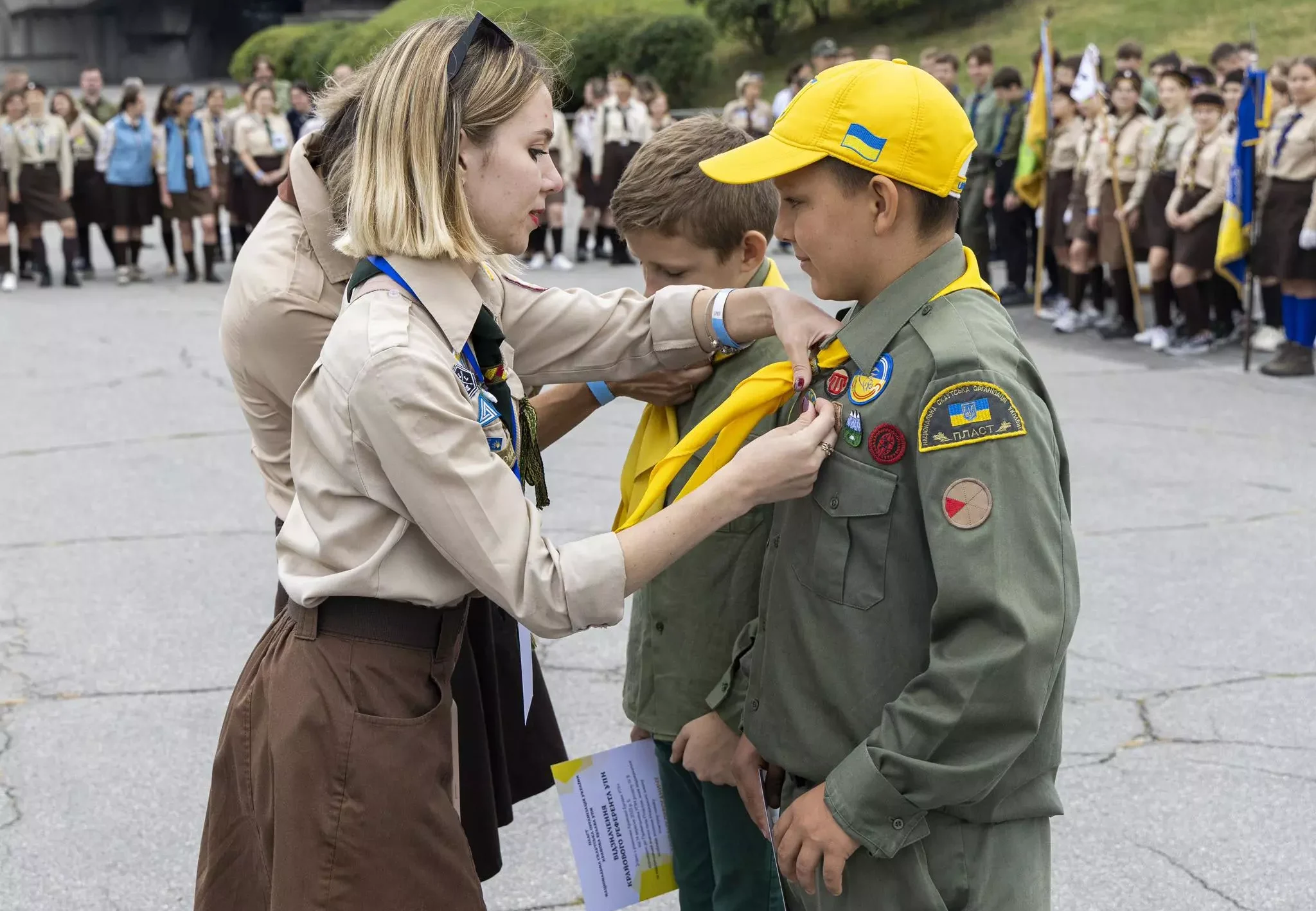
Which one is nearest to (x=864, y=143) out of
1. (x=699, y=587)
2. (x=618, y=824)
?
(x=699, y=587)

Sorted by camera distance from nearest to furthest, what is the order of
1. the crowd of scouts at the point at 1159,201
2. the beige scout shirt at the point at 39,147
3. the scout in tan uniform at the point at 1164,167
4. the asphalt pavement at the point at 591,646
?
the asphalt pavement at the point at 591,646
the crowd of scouts at the point at 1159,201
the scout in tan uniform at the point at 1164,167
the beige scout shirt at the point at 39,147

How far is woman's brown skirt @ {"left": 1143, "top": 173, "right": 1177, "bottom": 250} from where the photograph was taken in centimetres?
1041

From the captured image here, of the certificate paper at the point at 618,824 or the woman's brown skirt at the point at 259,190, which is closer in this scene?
the certificate paper at the point at 618,824

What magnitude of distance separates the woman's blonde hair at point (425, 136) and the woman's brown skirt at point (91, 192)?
1402cm

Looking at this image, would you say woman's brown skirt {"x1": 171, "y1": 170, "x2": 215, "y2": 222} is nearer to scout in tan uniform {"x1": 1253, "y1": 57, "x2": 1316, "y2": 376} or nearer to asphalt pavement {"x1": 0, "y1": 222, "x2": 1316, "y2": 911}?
asphalt pavement {"x1": 0, "y1": 222, "x2": 1316, "y2": 911}

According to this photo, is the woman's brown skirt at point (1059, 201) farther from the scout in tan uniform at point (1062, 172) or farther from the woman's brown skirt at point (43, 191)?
the woman's brown skirt at point (43, 191)

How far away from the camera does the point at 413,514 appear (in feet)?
6.11

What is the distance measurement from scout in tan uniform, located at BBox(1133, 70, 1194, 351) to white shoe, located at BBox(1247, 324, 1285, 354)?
2.07 ft

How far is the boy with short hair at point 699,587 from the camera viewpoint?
2.35 meters

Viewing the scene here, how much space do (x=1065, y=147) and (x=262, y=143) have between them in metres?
8.41

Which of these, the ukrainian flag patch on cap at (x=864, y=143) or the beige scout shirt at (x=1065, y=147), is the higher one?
the ukrainian flag patch on cap at (x=864, y=143)

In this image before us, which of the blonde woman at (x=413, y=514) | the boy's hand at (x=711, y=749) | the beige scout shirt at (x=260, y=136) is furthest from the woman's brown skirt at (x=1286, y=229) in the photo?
the beige scout shirt at (x=260, y=136)

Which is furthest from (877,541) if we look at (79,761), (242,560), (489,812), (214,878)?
(242,560)

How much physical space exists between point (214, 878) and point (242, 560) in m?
3.75
